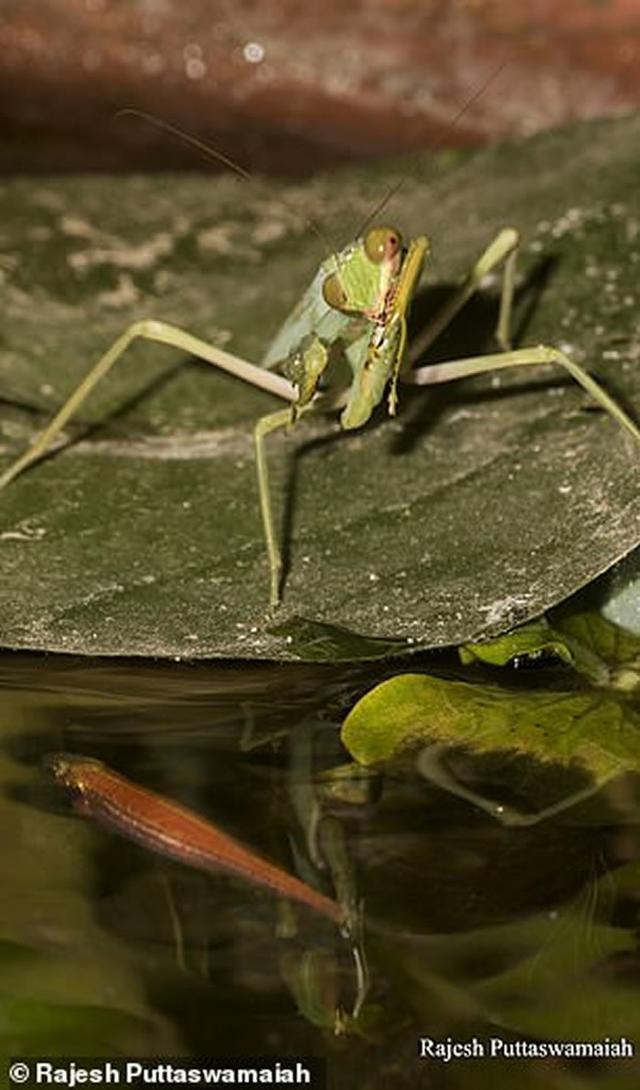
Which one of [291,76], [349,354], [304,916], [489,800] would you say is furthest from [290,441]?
[291,76]

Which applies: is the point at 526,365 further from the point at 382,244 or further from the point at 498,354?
the point at 382,244

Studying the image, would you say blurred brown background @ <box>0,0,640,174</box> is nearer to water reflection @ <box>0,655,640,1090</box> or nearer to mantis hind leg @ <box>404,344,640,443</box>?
mantis hind leg @ <box>404,344,640,443</box>

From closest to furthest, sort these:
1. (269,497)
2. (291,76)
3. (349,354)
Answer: (269,497) < (349,354) < (291,76)

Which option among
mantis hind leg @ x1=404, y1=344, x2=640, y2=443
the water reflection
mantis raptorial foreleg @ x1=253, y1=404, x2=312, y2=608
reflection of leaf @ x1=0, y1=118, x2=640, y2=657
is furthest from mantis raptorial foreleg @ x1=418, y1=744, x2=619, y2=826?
mantis hind leg @ x1=404, y1=344, x2=640, y2=443

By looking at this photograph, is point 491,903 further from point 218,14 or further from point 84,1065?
point 218,14

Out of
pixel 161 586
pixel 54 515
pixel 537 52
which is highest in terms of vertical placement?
pixel 537 52

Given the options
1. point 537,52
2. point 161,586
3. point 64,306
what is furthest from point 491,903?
point 537,52

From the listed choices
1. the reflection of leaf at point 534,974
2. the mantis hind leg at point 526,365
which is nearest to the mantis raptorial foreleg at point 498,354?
the mantis hind leg at point 526,365
